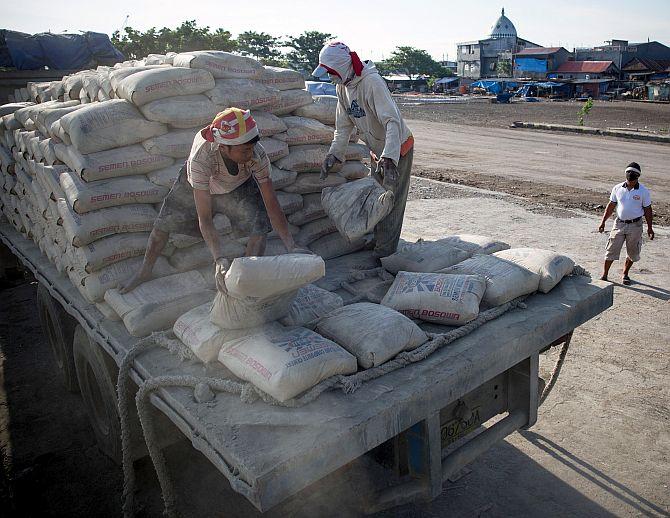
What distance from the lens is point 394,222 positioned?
397 cm

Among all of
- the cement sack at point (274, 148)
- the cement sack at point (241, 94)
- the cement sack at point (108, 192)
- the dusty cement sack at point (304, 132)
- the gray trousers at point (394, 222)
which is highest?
the cement sack at point (241, 94)

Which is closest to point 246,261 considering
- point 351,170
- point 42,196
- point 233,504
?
point 233,504

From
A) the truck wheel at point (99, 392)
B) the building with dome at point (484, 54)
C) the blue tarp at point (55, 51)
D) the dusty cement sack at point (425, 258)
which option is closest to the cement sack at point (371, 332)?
the dusty cement sack at point (425, 258)

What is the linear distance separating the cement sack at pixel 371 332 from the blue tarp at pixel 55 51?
6.52 meters

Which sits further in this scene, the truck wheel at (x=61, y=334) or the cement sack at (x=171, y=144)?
the truck wheel at (x=61, y=334)

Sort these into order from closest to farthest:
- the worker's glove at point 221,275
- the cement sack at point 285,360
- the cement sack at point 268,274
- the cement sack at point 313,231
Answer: the cement sack at point 285,360 < the cement sack at point 268,274 < the worker's glove at point 221,275 < the cement sack at point 313,231

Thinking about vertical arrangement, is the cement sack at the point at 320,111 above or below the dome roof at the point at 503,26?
below

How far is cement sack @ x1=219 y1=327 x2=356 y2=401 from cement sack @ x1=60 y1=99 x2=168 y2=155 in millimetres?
1876

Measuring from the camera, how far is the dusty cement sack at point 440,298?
2.86 metres

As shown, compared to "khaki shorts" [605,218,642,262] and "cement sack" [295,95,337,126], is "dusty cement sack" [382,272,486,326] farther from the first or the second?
"khaki shorts" [605,218,642,262]

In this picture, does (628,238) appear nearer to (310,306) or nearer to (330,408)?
(310,306)

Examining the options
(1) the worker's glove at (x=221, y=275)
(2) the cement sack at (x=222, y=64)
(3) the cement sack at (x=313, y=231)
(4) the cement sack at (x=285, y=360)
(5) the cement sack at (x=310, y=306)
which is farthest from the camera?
(3) the cement sack at (x=313, y=231)

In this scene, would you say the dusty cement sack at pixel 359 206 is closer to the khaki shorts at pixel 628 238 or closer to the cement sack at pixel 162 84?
the cement sack at pixel 162 84

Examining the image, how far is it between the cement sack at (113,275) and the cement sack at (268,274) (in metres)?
1.26
